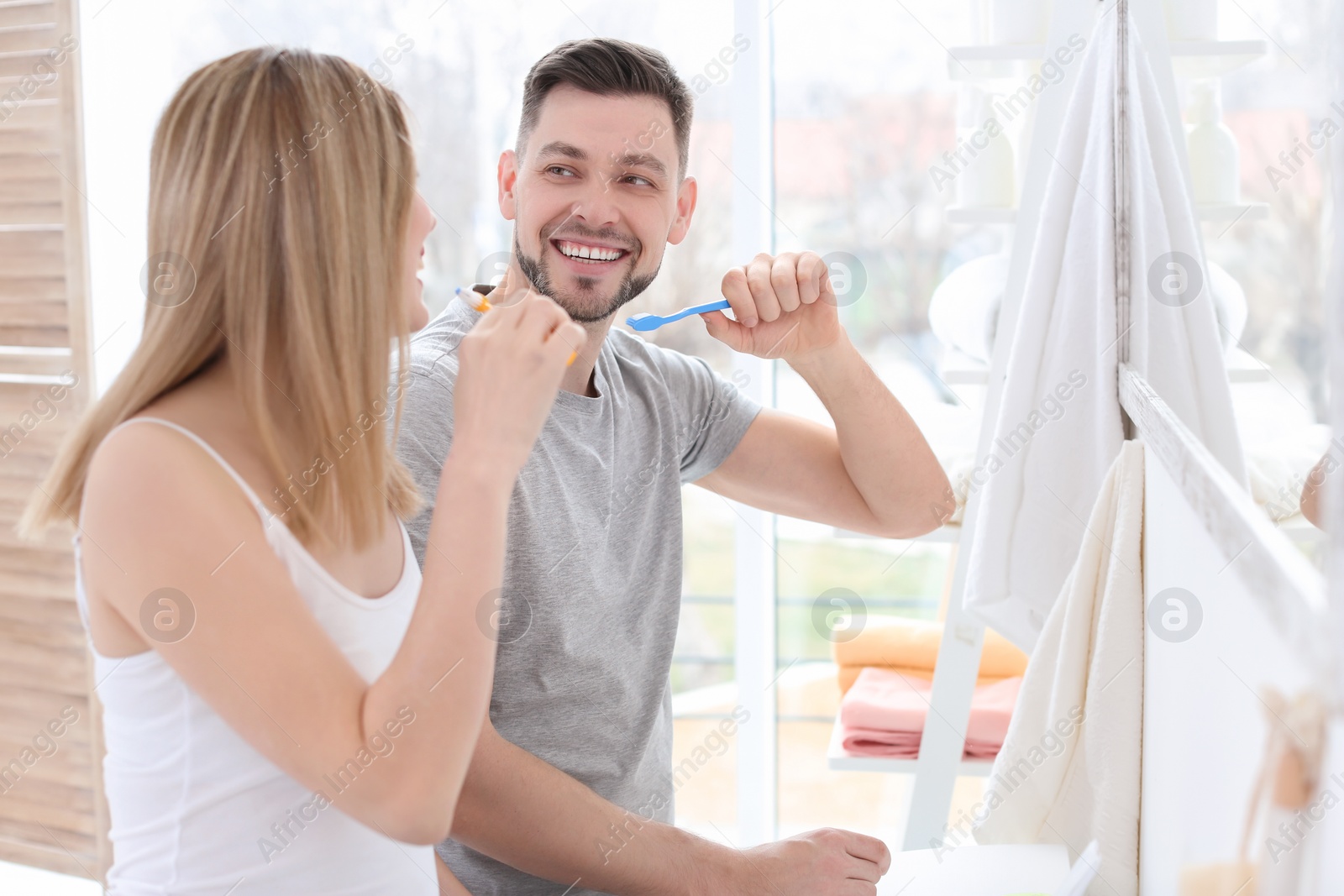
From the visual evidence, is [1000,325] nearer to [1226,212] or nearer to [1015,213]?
[1015,213]

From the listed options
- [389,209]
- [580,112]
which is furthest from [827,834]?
[580,112]

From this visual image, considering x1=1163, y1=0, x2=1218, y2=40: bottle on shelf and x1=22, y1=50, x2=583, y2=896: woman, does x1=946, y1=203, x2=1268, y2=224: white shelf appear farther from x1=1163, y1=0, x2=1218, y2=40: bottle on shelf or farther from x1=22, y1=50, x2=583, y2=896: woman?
x1=22, y1=50, x2=583, y2=896: woman

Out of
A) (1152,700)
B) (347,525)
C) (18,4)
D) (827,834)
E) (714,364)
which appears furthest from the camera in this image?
(714,364)

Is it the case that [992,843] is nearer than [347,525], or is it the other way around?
[347,525]

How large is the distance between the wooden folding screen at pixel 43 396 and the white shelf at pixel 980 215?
4.50 ft

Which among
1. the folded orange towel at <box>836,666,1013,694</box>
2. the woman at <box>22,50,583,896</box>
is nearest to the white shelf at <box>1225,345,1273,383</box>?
the folded orange towel at <box>836,666,1013,694</box>

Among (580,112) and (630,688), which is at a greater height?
(580,112)

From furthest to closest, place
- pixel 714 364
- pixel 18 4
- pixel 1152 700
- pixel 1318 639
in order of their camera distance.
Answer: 1. pixel 714 364
2. pixel 18 4
3. pixel 1152 700
4. pixel 1318 639

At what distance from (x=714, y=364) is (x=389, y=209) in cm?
136

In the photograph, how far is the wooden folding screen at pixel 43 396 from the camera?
1.68m

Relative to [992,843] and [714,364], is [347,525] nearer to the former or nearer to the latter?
[992,843]

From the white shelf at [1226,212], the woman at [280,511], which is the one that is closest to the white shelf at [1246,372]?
the white shelf at [1226,212]

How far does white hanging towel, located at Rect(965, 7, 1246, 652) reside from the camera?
0.99 metres

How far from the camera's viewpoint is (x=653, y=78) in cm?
106
